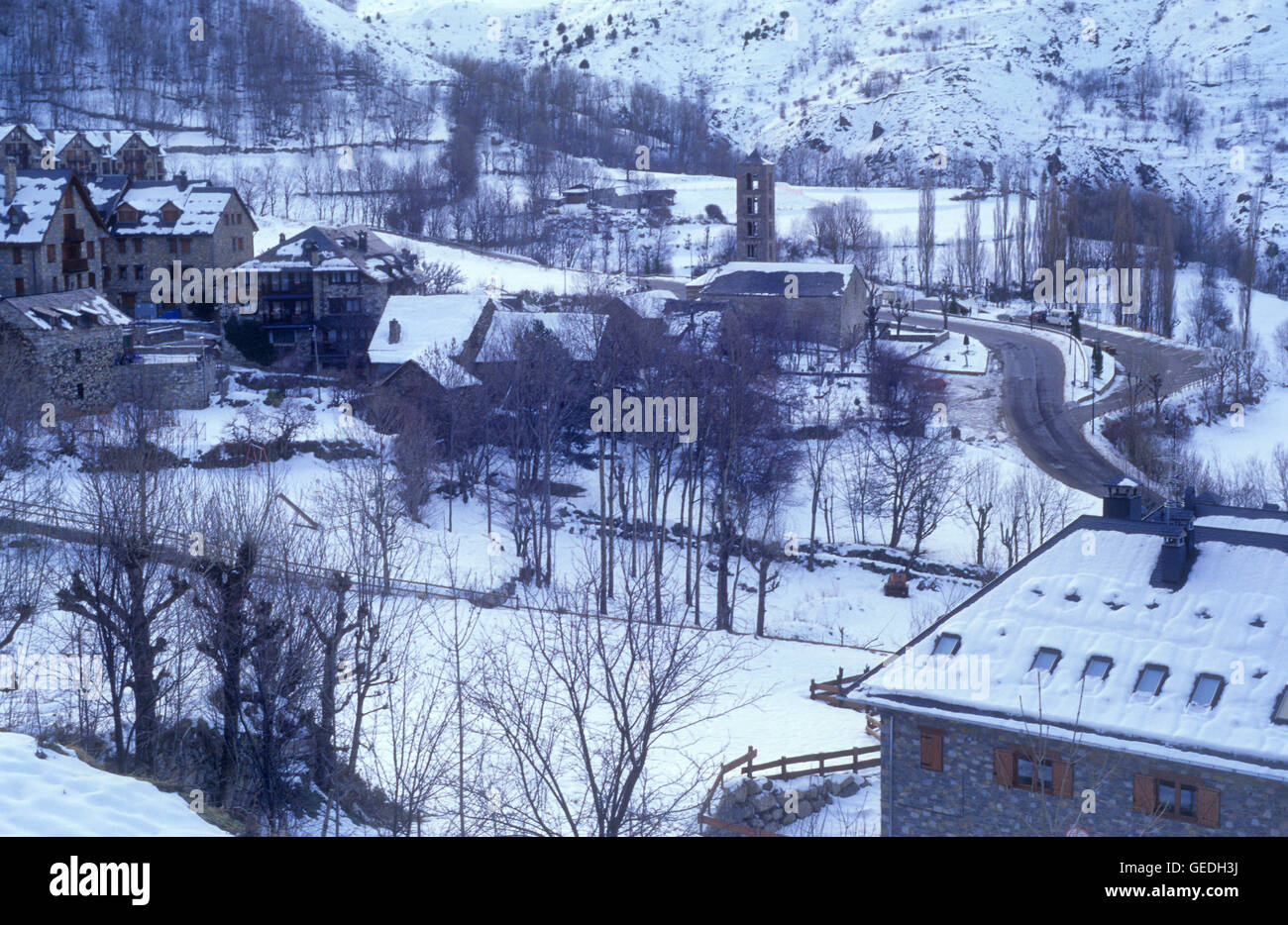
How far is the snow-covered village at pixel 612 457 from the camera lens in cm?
1552

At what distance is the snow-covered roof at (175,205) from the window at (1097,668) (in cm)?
4083

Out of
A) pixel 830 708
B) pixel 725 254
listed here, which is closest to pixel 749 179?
pixel 725 254

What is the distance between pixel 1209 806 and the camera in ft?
46.4

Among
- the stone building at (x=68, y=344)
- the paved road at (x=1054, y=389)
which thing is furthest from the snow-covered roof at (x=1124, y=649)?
the stone building at (x=68, y=344)

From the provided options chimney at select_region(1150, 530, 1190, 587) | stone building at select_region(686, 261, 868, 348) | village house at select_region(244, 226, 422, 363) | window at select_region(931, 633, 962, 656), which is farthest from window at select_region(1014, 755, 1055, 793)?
stone building at select_region(686, 261, 868, 348)

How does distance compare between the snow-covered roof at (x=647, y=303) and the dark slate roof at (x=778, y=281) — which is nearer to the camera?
the snow-covered roof at (x=647, y=303)

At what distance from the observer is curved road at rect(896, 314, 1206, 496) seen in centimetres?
3997

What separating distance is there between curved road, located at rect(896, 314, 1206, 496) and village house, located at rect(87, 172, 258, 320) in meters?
30.7

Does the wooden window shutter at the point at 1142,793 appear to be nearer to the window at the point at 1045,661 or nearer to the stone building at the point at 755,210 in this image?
the window at the point at 1045,661

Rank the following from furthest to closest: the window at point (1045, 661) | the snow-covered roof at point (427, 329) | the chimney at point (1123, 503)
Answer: the snow-covered roof at point (427, 329)
the chimney at point (1123, 503)
the window at point (1045, 661)

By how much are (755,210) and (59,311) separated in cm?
3708

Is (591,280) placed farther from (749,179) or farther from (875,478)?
(875,478)

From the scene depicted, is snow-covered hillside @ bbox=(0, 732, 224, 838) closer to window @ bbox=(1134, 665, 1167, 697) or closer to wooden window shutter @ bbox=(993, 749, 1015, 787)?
wooden window shutter @ bbox=(993, 749, 1015, 787)
